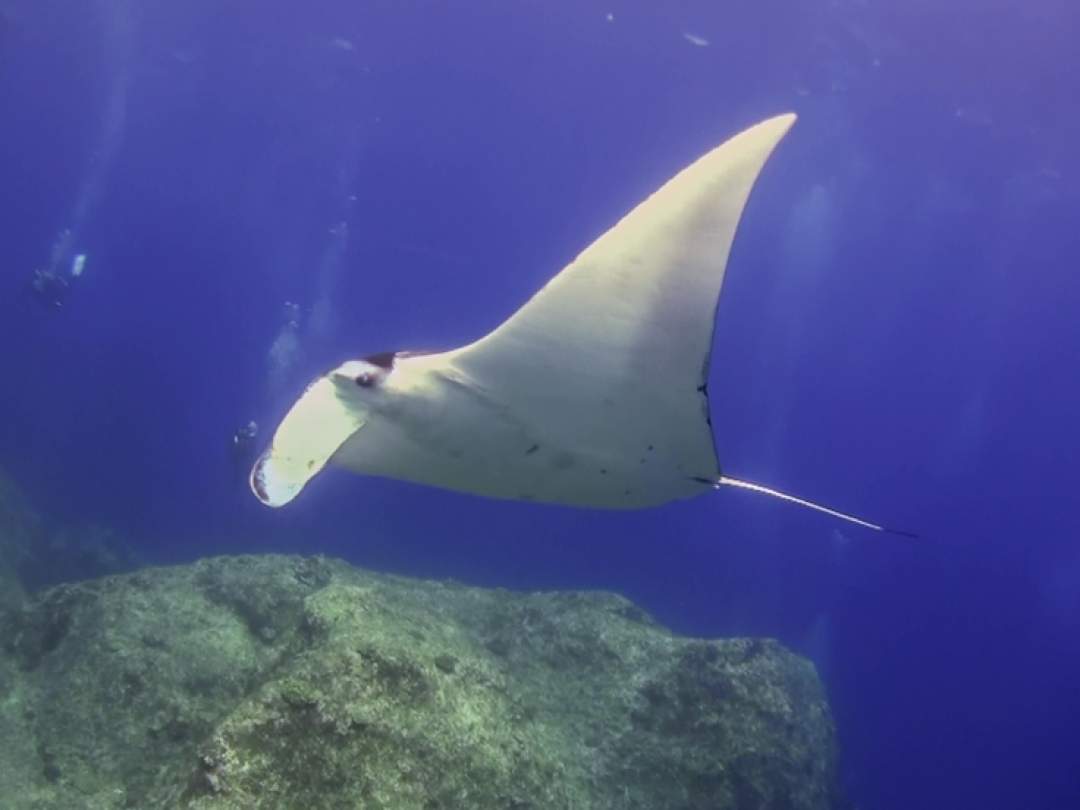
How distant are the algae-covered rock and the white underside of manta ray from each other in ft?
4.29

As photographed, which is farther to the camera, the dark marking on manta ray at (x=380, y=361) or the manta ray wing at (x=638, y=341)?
the dark marking on manta ray at (x=380, y=361)

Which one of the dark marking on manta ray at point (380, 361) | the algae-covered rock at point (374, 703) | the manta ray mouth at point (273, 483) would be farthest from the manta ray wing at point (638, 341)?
the algae-covered rock at point (374, 703)

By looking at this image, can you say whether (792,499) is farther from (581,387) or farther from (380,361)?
(380,361)

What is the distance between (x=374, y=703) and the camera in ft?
14.0

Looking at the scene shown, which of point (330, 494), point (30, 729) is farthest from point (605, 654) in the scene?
point (330, 494)

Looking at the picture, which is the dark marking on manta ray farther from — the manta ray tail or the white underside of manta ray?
the manta ray tail

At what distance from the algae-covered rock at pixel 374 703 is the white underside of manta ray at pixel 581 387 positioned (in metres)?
1.31

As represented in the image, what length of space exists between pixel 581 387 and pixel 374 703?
2.07m

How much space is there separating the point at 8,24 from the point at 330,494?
70.8 ft

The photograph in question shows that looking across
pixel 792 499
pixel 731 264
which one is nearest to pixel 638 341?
pixel 792 499

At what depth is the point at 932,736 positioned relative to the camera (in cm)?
3481

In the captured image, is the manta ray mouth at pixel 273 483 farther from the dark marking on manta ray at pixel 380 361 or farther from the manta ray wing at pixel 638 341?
the manta ray wing at pixel 638 341

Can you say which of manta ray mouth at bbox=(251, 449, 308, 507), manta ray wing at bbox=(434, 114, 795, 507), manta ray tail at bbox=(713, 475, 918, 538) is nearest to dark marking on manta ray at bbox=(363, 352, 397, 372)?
manta ray wing at bbox=(434, 114, 795, 507)

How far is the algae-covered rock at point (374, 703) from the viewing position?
3.99 m
